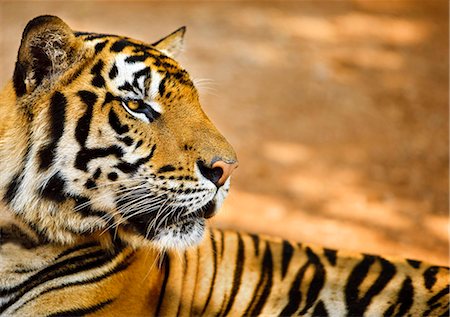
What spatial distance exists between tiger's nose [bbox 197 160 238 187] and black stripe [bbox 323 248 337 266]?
65 cm

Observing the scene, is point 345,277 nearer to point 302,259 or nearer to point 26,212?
point 302,259

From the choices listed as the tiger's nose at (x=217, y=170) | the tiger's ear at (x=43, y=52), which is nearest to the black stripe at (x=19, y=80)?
the tiger's ear at (x=43, y=52)

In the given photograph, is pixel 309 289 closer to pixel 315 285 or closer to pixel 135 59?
pixel 315 285

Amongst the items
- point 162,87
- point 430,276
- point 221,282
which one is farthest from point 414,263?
point 162,87

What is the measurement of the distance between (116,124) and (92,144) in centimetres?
10

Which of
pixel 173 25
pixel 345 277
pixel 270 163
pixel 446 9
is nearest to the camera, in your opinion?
pixel 345 277

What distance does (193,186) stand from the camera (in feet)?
7.48

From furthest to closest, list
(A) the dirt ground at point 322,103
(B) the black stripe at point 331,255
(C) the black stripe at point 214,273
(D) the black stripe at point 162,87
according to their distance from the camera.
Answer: (A) the dirt ground at point 322,103 → (B) the black stripe at point 331,255 → (C) the black stripe at point 214,273 → (D) the black stripe at point 162,87

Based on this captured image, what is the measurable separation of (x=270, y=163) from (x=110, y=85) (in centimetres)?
267

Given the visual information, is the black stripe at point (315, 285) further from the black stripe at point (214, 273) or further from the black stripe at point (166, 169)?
the black stripe at point (166, 169)

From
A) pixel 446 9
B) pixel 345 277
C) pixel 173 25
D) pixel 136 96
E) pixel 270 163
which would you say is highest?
pixel 446 9

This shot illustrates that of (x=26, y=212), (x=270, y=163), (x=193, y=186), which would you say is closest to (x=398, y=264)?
(x=193, y=186)

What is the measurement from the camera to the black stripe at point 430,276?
2.58 metres

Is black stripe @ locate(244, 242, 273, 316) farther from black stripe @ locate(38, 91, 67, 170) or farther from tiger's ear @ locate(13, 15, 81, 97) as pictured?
tiger's ear @ locate(13, 15, 81, 97)
